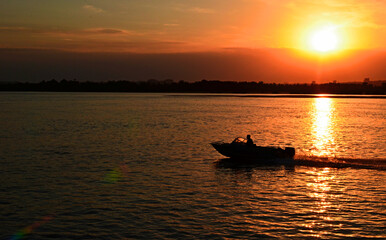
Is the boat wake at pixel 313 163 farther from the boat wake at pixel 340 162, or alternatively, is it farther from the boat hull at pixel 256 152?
the boat hull at pixel 256 152

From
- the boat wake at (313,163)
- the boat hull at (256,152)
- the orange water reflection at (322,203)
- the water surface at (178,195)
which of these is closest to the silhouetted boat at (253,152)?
the boat hull at (256,152)

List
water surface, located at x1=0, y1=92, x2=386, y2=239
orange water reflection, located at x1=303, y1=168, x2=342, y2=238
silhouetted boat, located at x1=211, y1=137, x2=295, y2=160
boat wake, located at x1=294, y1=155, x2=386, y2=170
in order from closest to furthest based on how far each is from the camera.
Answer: water surface, located at x1=0, y1=92, x2=386, y2=239, orange water reflection, located at x1=303, y1=168, x2=342, y2=238, boat wake, located at x1=294, y1=155, x2=386, y2=170, silhouetted boat, located at x1=211, y1=137, x2=295, y2=160

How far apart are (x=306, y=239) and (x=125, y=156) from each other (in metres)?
29.9

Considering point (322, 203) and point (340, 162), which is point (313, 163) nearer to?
point (340, 162)

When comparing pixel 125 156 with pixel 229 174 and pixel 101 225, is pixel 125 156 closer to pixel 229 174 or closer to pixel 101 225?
pixel 229 174

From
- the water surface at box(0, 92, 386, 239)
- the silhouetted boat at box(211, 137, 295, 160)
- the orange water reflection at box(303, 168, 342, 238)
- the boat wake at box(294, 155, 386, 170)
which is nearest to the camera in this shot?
the water surface at box(0, 92, 386, 239)

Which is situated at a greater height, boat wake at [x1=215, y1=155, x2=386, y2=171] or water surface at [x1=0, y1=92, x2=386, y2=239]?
boat wake at [x1=215, y1=155, x2=386, y2=171]

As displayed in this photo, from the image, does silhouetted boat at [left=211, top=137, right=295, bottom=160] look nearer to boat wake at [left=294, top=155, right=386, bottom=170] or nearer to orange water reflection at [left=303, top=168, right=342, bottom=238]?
boat wake at [left=294, top=155, right=386, bottom=170]

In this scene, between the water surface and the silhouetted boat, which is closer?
the water surface

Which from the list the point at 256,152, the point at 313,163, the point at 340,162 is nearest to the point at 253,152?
the point at 256,152

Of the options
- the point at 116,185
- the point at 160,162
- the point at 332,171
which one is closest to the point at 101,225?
the point at 116,185

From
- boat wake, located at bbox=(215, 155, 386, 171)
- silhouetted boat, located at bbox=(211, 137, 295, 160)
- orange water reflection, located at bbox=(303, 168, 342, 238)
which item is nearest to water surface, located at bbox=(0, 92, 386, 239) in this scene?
orange water reflection, located at bbox=(303, 168, 342, 238)

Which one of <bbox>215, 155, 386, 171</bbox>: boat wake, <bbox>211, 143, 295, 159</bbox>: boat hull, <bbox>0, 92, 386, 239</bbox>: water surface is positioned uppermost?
<bbox>211, 143, 295, 159</bbox>: boat hull

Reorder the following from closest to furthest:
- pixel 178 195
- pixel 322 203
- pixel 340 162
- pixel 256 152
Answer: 1. pixel 322 203
2. pixel 178 195
3. pixel 256 152
4. pixel 340 162
